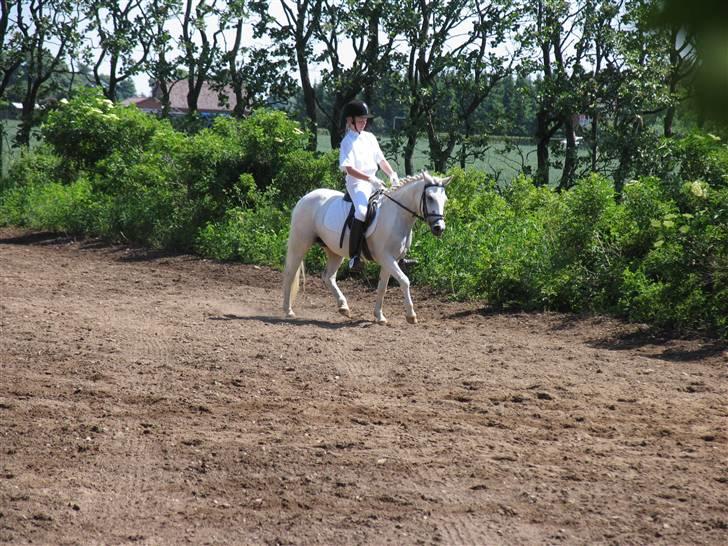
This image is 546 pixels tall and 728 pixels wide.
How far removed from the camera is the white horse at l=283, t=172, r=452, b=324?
36.3 ft

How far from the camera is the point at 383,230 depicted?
11414mm

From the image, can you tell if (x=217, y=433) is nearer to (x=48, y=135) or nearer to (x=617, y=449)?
(x=617, y=449)

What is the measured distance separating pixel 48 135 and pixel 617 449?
61.4 feet

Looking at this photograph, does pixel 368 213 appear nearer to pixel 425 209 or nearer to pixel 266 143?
pixel 425 209

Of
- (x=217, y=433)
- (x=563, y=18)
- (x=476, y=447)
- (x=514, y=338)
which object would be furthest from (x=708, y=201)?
(x=563, y=18)

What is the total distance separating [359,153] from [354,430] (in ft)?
17.6

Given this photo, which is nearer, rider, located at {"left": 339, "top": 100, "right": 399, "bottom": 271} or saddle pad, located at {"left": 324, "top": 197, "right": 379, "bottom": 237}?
rider, located at {"left": 339, "top": 100, "right": 399, "bottom": 271}

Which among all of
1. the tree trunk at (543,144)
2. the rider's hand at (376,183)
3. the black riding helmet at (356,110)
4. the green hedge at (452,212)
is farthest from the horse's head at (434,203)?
the tree trunk at (543,144)

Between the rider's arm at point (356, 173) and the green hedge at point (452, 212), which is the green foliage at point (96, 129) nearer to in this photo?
the green hedge at point (452, 212)

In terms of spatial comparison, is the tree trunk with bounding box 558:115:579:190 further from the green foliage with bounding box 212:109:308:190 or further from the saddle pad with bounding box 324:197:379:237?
the saddle pad with bounding box 324:197:379:237

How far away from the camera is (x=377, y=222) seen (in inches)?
450

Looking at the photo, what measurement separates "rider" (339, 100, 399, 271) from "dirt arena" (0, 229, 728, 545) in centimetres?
104

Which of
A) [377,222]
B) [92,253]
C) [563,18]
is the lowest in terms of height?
[92,253]

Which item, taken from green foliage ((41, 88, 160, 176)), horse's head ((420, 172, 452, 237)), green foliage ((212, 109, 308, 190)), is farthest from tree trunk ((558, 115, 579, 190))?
horse's head ((420, 172, 452, 237))
